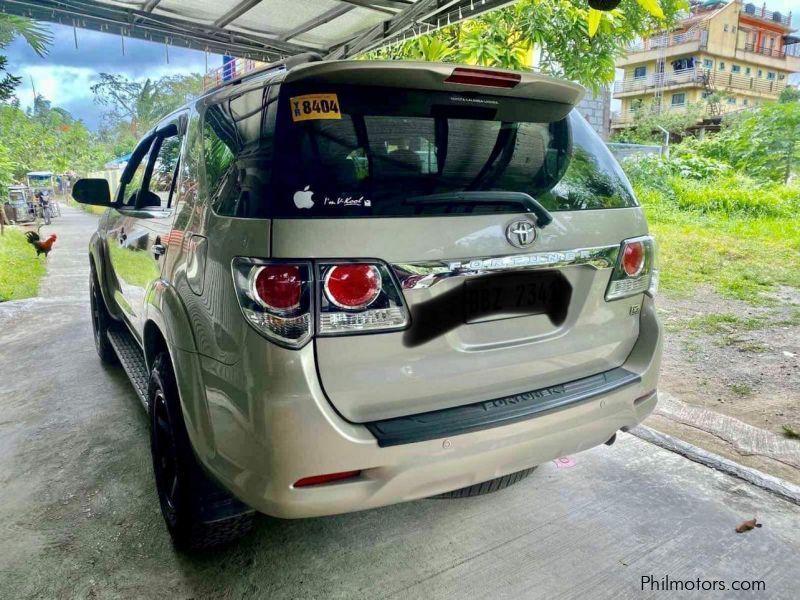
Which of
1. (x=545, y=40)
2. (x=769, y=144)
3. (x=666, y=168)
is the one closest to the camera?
(x=545, y=40)

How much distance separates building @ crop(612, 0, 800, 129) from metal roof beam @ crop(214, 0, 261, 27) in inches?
1269

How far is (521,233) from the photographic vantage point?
1712 mm

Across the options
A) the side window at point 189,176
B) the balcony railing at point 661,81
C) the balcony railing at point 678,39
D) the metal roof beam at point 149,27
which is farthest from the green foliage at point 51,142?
the balcony railing at point 678,39

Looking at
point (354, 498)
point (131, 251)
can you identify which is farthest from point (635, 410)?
point (131, 251)

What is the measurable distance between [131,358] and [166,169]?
1.35 metres

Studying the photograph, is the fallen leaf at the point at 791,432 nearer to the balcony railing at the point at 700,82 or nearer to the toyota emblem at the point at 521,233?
the toyota emblem at the point at 521,233

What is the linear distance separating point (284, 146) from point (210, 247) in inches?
15.5

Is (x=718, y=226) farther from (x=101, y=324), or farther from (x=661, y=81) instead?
(x=661, y=81)

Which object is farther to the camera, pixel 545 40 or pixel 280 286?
pixel 545 40

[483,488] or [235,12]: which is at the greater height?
[235,12]

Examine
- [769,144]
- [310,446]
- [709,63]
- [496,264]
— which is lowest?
[310,446]

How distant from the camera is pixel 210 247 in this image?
1.70 m

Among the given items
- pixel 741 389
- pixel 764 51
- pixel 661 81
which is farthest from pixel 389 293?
pixel 764 51

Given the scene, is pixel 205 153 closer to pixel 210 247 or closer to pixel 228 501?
pixel 210 247
